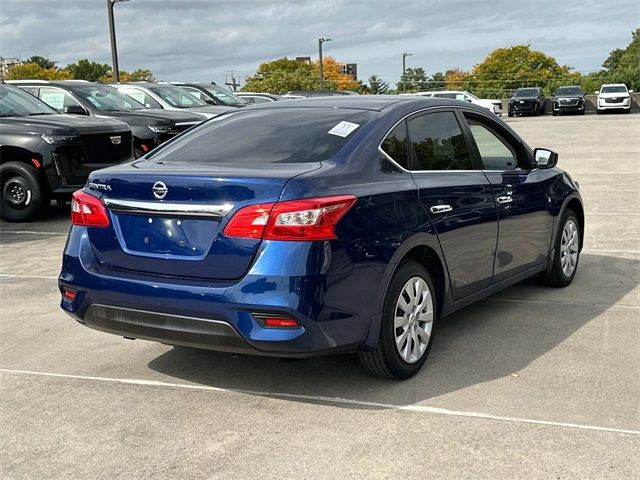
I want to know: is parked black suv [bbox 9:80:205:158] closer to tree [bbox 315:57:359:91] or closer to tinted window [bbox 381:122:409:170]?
tinted window [bbox 381:122:409:170]

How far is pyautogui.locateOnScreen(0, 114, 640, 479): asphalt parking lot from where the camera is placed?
11.6 feet

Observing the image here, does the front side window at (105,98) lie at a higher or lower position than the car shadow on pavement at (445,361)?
higher

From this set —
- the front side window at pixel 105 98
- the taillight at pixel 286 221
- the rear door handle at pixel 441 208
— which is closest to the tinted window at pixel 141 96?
the front side window at pixel 105 98

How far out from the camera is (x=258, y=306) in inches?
152

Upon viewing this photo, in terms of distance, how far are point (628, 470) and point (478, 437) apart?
2.20ft

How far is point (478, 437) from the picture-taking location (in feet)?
12.3

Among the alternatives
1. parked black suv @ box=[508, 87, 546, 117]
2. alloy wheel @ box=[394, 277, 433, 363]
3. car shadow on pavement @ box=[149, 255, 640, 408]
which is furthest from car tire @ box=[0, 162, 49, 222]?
parked black suv @ box=[508, 87, 546, 117]

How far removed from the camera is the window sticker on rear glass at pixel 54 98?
45.5ft

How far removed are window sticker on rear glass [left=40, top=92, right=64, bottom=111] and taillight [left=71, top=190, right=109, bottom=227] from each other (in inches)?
393

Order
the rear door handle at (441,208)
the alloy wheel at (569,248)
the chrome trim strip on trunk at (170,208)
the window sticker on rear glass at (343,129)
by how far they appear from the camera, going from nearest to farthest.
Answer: the chrome trim strip on trunk at (170,208) → the window sticker on rear glass at (343,129) → the rear door handle at (441,208) → the alloy wheel at (569,248)

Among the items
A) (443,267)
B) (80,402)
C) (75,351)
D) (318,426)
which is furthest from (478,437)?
(75,351)

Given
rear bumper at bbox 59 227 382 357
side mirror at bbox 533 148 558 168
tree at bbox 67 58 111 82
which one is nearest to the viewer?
rear bumper at bbox 59 227 382 357

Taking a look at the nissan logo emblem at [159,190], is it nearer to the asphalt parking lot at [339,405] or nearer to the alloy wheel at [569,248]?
the asphalt parking lot at [339,405]

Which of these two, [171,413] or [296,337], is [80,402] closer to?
[171,413]
